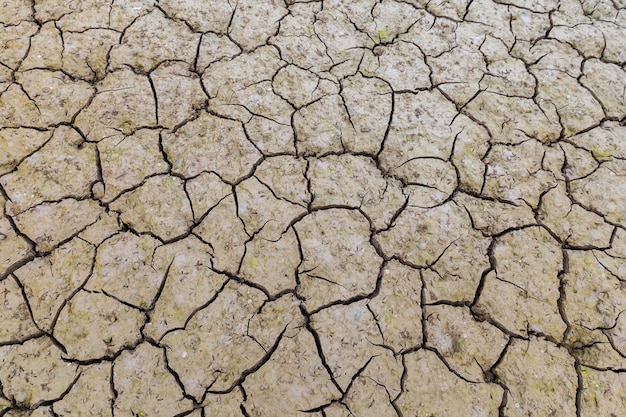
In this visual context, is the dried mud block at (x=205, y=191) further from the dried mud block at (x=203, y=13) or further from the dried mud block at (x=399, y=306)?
the dried mud block at (x=203, y=13)

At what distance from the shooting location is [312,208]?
2.13 m

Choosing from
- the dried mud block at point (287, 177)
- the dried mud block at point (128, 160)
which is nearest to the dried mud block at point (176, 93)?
the dried mud block at point (128, 160)

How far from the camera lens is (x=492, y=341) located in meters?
1.85

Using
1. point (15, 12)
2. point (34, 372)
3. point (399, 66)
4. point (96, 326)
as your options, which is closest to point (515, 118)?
point (399, 66)

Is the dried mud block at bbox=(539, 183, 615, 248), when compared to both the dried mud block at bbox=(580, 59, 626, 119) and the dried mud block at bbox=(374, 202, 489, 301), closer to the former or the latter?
the dried mud block at bbox=(374, 202, 489, 301)

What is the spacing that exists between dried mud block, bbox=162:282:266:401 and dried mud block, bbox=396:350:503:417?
1.92ft

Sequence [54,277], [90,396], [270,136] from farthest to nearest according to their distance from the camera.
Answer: [270,136], [54,277], [90,396]

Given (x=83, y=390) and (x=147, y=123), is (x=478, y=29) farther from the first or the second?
(x=83, y=390)

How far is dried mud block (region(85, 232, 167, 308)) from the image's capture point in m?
1.87

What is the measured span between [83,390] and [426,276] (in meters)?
1.42

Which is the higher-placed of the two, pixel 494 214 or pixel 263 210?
pixel 494 214

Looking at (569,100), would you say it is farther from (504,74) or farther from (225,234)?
(225,234)

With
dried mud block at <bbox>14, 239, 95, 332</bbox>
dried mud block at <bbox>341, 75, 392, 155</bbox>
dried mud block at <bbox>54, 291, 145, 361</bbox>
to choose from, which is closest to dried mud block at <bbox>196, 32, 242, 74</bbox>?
dried mud block at <bbox>341, 75, 392, 155</bbox>

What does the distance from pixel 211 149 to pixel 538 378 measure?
1753 mm
